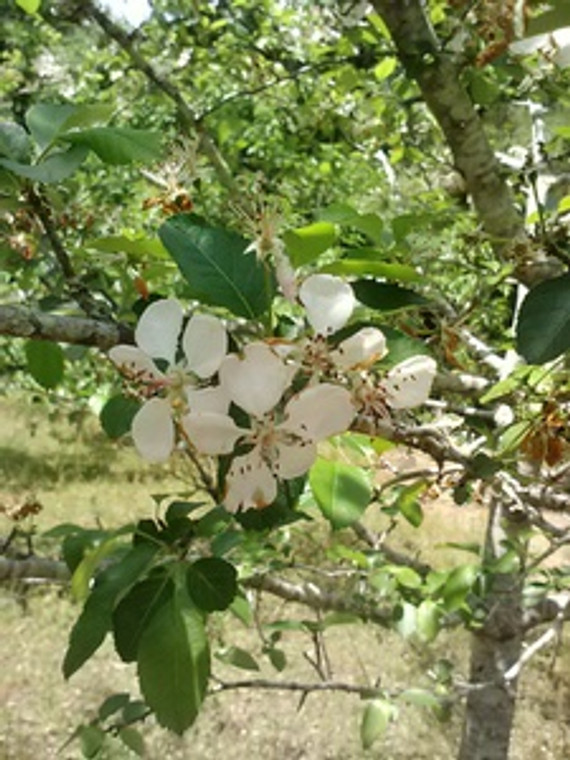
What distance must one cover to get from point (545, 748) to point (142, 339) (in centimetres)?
330

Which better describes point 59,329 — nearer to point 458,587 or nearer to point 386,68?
point 458,587

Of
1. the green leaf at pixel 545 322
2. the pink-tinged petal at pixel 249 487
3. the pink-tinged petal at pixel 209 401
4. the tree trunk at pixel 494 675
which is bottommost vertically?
the tree trunk at pixel 494 675

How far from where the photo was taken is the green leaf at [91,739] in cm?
152

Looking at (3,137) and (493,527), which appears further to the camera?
(493,527)

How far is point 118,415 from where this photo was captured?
0.68 m

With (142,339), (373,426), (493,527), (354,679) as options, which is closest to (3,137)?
(142,339)

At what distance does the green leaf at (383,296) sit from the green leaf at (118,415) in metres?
0.17

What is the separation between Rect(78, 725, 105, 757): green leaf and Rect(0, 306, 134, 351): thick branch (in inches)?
42.4

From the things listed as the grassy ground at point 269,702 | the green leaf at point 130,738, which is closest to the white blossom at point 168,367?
the green leaf at point 130,738

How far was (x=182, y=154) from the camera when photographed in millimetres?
793

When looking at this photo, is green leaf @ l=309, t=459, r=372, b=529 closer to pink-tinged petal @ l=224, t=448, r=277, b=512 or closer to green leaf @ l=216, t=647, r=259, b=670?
pink-tinged petal @ l=224, t=448, r=277, b=512

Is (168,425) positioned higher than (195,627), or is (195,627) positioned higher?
(168,425)

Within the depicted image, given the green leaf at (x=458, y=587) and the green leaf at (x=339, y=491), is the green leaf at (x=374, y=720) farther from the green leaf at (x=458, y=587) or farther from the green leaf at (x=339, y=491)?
the green leaf at (x=339, y=491)

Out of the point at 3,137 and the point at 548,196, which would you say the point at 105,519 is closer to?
the point at 548,196
